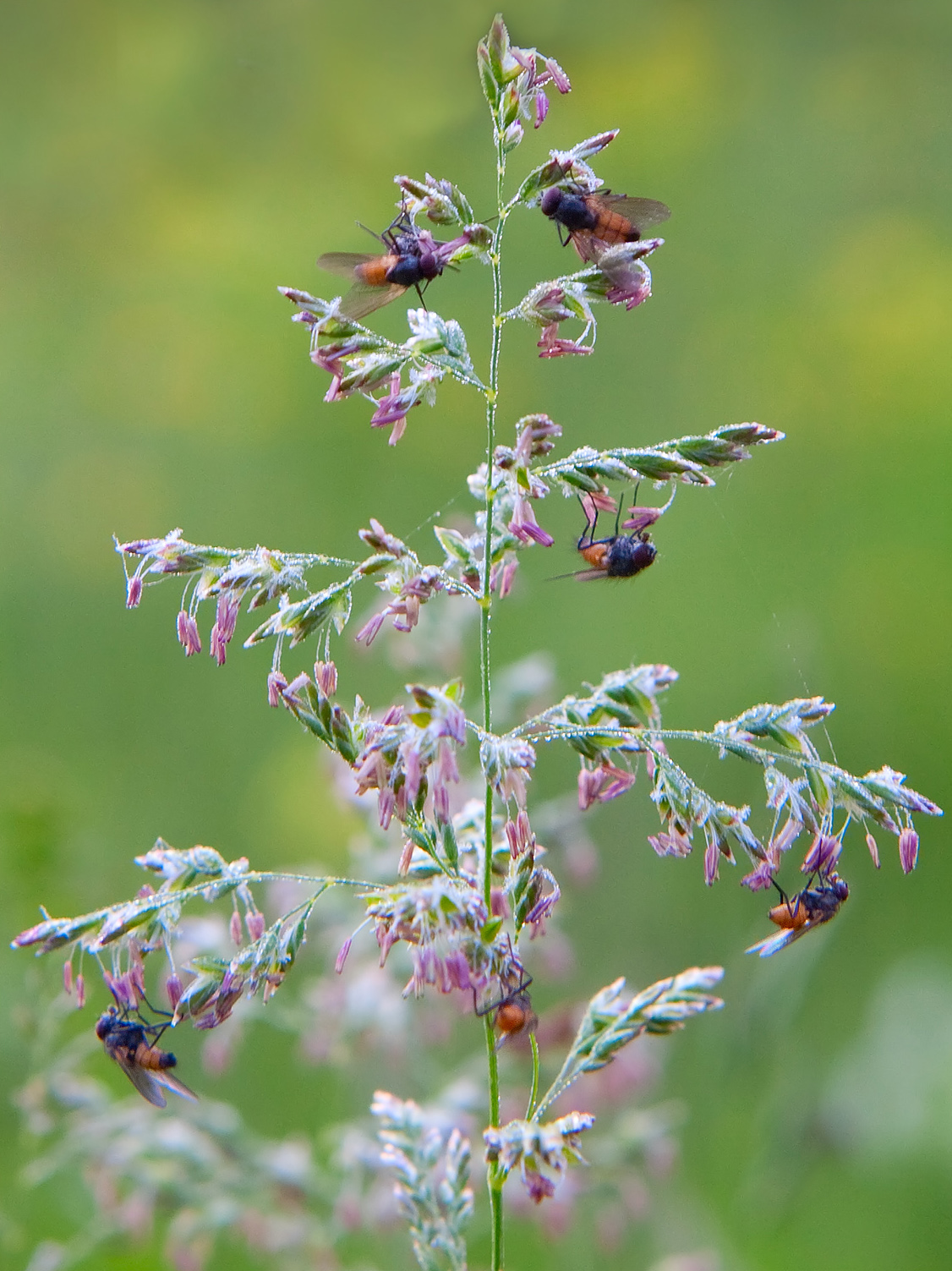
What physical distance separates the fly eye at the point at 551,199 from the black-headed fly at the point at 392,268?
164 mm

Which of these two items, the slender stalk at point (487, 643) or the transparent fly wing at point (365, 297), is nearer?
the slender stalk at point (487, 643)

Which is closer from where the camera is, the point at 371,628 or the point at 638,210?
the point at 371,628

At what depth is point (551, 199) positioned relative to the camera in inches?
65.8

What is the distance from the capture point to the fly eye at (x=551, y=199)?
1658mm

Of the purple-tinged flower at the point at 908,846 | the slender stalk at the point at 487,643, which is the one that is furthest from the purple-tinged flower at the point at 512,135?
the purple-tinged flower at the point at 908,846

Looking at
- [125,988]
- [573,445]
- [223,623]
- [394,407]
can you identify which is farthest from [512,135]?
[573,445]

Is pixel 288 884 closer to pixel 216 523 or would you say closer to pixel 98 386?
pixel 216 523

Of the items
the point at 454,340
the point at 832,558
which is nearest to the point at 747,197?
the point at 832,558

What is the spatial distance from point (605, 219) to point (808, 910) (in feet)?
3.58

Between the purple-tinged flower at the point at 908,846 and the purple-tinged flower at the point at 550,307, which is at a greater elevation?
the purple-tinged flower at the point at 550,307

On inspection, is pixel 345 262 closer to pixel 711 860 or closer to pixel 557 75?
pixel 557 75

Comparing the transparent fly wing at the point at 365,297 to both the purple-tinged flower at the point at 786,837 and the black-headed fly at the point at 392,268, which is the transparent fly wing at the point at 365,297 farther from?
the purple-tinged flower at the point at 786,837

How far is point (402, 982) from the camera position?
311cm

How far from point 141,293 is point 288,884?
519cm
